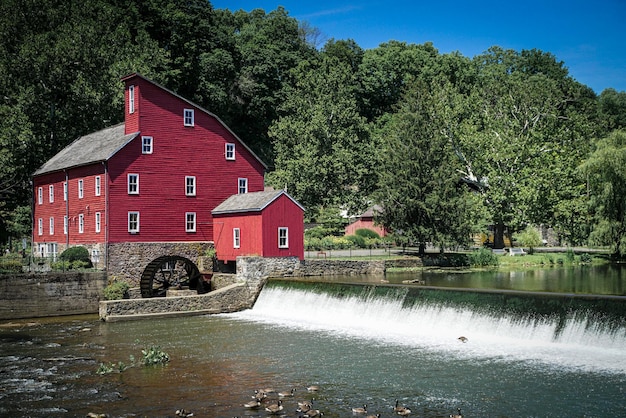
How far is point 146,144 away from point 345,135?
87.8 feet

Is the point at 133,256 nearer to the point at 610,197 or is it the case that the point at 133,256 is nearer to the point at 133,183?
the point at 133,183

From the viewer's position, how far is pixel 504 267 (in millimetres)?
46188

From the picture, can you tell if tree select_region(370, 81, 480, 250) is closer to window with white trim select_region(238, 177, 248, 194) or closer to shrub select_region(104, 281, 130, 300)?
window with white trim select_region(238, 177, 248, 194)

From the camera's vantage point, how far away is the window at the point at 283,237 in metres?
38.0

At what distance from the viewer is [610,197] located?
46188 mm

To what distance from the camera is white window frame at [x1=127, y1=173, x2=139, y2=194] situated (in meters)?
39.2

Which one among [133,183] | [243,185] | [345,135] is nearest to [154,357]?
[133,183]

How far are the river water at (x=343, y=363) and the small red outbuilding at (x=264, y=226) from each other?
7.60 meters

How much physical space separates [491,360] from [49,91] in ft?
142

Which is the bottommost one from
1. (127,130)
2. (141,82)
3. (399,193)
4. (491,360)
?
(491,360)

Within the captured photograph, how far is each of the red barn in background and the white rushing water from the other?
8.11m

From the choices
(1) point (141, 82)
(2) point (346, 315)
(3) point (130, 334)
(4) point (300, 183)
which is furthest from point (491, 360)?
(4) point (300, 183)

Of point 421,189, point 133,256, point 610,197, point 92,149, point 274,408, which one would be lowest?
point 274,408

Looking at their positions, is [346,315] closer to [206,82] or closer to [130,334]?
[130,334]
